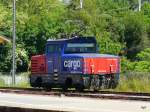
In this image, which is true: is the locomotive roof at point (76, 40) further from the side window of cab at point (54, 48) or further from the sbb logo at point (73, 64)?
the sbb logo at point (73, 64)

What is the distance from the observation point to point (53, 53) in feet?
84.4

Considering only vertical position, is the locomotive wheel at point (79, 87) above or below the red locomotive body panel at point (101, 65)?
below

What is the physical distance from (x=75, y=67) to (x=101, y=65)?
4.50 feet

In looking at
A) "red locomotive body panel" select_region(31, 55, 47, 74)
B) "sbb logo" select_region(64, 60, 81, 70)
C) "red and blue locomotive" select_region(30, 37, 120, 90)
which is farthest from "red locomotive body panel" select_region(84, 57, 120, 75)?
"red locomotive body panel" select_region(31, 55, 47, 74)

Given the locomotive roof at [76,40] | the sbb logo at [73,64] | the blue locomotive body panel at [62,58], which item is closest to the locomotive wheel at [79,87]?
the blue locomotive body panel at [62,58]

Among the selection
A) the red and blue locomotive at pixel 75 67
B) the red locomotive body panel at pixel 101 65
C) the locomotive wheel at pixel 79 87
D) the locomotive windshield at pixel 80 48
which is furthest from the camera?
the locomotive windshield at pixel 80 48

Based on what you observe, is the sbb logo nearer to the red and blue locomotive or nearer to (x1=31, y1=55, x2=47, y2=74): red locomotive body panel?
the red and blue locomotive

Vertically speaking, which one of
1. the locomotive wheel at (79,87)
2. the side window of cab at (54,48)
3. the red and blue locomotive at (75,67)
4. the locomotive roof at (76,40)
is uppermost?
the locomotive roof at (76,40)

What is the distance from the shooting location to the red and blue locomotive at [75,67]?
2467 centimetres

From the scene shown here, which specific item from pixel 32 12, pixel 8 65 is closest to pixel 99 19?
pixel 32 12

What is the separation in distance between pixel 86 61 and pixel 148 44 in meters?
49.2

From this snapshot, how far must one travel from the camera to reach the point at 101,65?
25500 millimetres

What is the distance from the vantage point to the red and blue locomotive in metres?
24.7

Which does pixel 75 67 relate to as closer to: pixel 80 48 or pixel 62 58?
pixel 62 58
